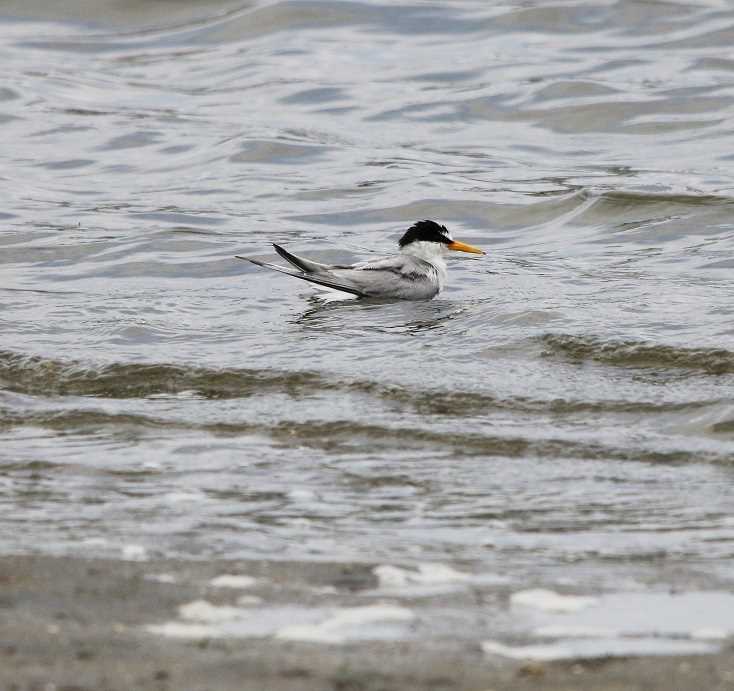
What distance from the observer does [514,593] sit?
185 inches

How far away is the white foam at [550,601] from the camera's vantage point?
459 centimetres

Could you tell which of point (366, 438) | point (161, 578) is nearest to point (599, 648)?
point (161, 578)

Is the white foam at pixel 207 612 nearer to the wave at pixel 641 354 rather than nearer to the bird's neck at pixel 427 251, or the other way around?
the wave at pixel 641 354

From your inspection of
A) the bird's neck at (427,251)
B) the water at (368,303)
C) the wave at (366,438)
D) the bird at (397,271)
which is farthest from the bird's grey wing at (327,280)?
the wave at (366,438)

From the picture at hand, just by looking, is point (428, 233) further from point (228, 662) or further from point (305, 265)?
point (228, 662)

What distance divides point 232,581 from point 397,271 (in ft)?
22.6

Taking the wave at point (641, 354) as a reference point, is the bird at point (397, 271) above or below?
above

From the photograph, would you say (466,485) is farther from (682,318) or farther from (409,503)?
(682,318)

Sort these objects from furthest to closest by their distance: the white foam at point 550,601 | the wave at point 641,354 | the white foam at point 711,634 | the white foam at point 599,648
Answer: the wave at point 641,354 → the white foam at point 550,601 → the white foam at point 711,634 → the white foam at point 599,648

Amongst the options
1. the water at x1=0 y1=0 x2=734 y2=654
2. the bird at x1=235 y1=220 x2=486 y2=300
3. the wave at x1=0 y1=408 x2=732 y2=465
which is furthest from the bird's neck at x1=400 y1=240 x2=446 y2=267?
the wave at x1=0 y1=408 x2=732 y2=465

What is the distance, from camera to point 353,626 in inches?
172

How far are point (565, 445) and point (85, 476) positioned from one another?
2225 mm

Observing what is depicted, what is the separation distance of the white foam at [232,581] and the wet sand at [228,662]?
5.3 inches

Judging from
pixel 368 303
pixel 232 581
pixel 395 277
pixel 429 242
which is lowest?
pixel 368 303
